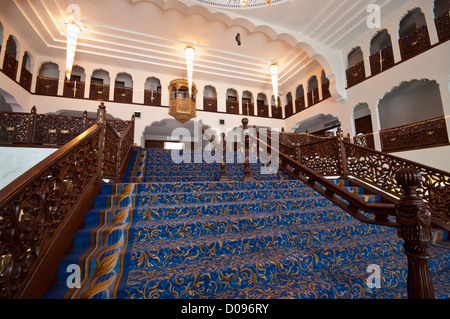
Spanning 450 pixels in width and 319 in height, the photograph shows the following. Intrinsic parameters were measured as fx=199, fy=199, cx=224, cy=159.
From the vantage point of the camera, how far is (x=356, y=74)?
7727 millimetres

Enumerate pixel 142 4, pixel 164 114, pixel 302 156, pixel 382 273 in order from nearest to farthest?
1. pixel 382 273
2. pixel 302 156
3. pixel 142 4
4. pixel 164 114

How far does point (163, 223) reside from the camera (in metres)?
1.93

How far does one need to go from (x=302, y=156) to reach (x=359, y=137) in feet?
13.0

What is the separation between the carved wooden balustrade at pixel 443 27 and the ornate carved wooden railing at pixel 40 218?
8489 millimetres

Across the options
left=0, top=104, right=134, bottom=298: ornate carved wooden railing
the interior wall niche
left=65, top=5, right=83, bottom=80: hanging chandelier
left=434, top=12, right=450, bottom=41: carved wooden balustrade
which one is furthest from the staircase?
the interior wall niche

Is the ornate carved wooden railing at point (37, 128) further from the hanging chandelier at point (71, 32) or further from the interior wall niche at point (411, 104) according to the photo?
the interior wall niche at point (411, 104)

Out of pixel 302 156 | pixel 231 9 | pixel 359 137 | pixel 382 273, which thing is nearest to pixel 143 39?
pixel 231 9

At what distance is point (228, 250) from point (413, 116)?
10327 mm

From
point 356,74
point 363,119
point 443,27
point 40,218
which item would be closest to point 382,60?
point 356,74

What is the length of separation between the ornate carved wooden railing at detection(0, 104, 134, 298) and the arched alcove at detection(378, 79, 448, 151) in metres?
7.90

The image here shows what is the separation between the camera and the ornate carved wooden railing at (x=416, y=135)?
535 centimetres

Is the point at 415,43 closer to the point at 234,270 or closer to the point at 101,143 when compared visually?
the point at 234,270

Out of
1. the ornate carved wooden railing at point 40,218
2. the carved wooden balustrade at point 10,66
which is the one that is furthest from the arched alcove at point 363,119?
the carved wooden balustrade at point 10,66

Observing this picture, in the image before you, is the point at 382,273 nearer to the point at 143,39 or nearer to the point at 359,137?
the point at 359,137
